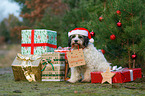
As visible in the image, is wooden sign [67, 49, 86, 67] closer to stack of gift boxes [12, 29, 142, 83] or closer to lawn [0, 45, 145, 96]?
stack of gift boxes [12, 29, 142, 83]

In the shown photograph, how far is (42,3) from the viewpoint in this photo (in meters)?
18.6

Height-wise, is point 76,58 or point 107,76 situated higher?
point 76,58

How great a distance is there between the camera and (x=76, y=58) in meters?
4.24

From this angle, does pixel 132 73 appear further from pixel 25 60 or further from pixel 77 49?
pixel 25 60

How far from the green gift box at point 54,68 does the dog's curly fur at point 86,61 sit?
1.20 ft

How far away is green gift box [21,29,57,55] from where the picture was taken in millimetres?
4820

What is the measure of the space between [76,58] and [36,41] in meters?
1.09

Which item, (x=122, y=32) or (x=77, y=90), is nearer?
(x=77, y=90)

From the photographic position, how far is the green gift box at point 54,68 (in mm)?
4574

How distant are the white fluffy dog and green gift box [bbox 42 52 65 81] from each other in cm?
36

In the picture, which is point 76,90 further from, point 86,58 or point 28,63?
point 28,63

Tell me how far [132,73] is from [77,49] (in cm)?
115

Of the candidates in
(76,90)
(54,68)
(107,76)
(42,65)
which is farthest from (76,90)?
(42,65)

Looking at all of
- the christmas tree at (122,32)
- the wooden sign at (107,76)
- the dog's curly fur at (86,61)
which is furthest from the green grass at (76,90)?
the christmas tree at (122,32)
